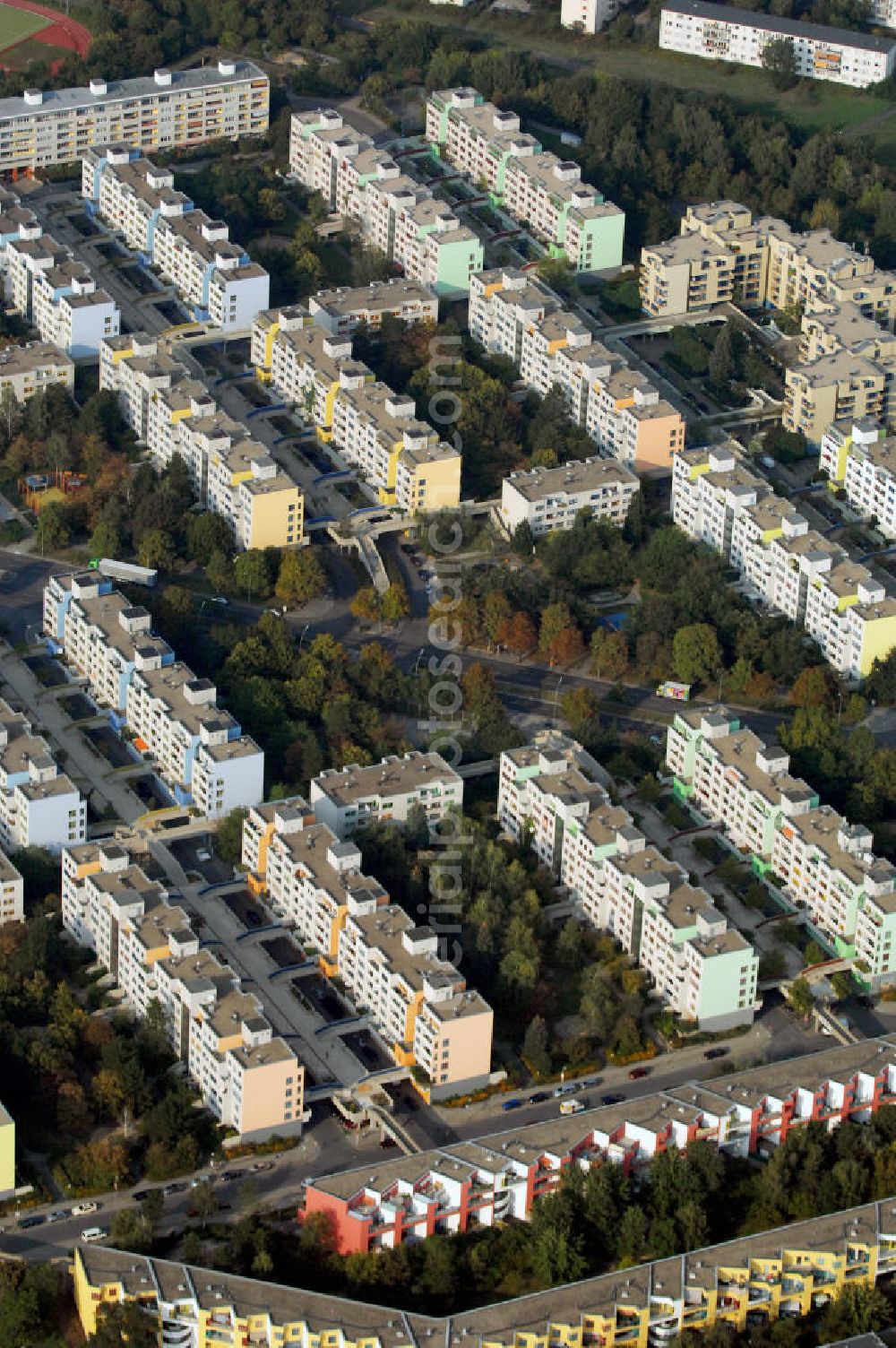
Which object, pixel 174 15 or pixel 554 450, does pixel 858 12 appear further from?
pixel 554 450

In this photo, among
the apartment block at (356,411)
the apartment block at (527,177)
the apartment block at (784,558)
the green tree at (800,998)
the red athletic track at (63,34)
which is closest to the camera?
the green tree at (800,998)

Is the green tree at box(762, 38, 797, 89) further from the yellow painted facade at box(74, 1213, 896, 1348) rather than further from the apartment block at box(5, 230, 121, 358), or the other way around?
the yellow painted facade at box(74, 1213, 896, 1348)

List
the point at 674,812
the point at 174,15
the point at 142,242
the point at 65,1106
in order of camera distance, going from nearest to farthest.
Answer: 1. the point at 65,1106
2. the point at 674,812
3. the point at 142,242
4. the point at 174,15

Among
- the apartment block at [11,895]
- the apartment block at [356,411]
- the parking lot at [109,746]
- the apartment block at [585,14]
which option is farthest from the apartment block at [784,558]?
the apartment block at [585,14]

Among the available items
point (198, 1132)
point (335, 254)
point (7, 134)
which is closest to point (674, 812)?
point (198, 1132)

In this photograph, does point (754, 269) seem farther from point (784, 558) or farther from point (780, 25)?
point (784, 558)

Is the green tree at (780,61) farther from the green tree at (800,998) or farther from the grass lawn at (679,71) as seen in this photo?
the green tree at (800,998)
